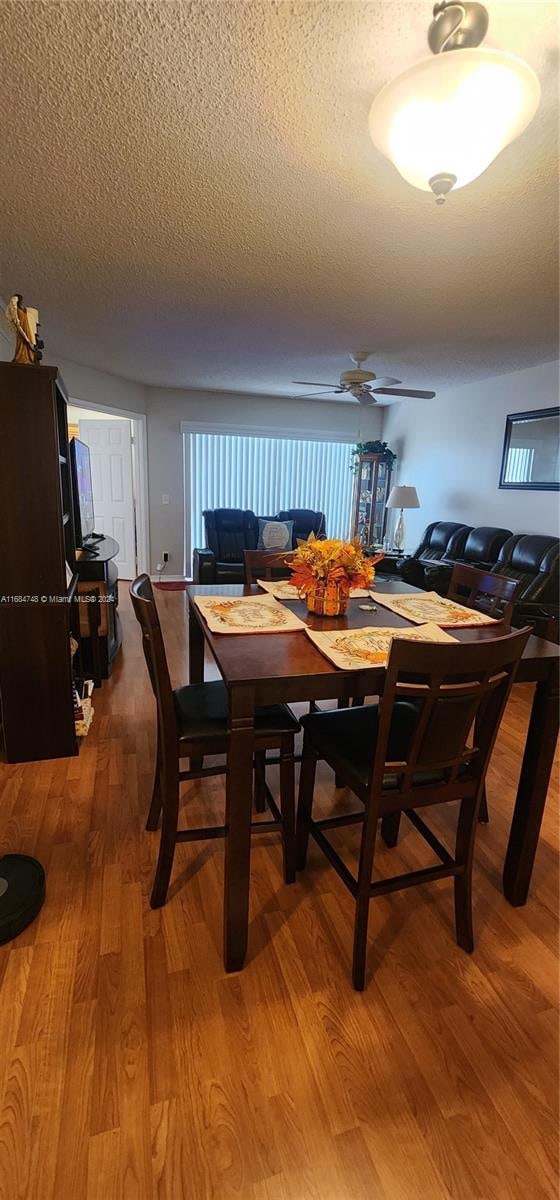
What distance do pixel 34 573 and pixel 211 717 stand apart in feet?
3.71

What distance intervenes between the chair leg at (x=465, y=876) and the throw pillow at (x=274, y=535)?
187 inches

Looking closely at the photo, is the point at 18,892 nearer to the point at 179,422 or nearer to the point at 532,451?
the point at 532,451

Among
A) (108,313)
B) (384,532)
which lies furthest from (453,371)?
(108,313)

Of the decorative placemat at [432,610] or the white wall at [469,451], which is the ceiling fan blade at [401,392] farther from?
the decorative placemat at [432,610]

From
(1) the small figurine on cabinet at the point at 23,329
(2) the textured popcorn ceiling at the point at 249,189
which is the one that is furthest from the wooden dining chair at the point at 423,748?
(1) the small figurine on cabinet at the point at 23,329

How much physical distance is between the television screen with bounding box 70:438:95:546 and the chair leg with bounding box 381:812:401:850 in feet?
7.08

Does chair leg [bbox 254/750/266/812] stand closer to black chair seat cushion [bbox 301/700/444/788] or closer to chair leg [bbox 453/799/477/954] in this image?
A: black chair seat cushion [bbox 301/700/444/788]

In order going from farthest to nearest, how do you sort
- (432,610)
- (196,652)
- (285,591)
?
(196,652) < (285,591) < (432,610)

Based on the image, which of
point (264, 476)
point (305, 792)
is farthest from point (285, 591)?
point (264, 476)

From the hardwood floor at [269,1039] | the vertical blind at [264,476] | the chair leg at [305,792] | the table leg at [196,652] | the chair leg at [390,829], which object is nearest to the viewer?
the hardwood floor at [269,1039]

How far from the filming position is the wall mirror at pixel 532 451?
177 inches

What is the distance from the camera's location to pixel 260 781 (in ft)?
6.64

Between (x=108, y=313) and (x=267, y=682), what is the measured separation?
3.43m

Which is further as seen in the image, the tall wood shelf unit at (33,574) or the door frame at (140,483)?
the door frame at (140,483)
